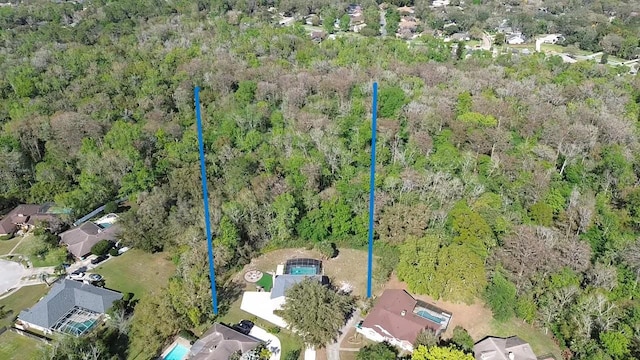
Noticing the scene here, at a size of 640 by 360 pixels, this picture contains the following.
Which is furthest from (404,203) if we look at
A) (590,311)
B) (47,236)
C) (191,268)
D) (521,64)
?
(521,64)

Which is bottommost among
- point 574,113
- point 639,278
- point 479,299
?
point 479,299

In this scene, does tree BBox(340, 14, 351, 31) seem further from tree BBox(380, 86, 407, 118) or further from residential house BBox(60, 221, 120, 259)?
residential house BBox(60, 221, 120, 259)

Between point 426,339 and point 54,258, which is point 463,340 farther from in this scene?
point 54,258

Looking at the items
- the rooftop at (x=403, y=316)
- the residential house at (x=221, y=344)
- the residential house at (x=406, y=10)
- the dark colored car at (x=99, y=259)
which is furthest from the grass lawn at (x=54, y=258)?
the residential house at (x=406, y=10)

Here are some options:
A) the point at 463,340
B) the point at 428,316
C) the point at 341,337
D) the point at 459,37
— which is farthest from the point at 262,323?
the point at 459,37

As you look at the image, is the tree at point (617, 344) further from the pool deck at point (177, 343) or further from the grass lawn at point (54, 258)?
the grass lawn at point (54, 258)

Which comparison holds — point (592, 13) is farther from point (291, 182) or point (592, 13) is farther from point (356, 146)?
point (291, 182)
